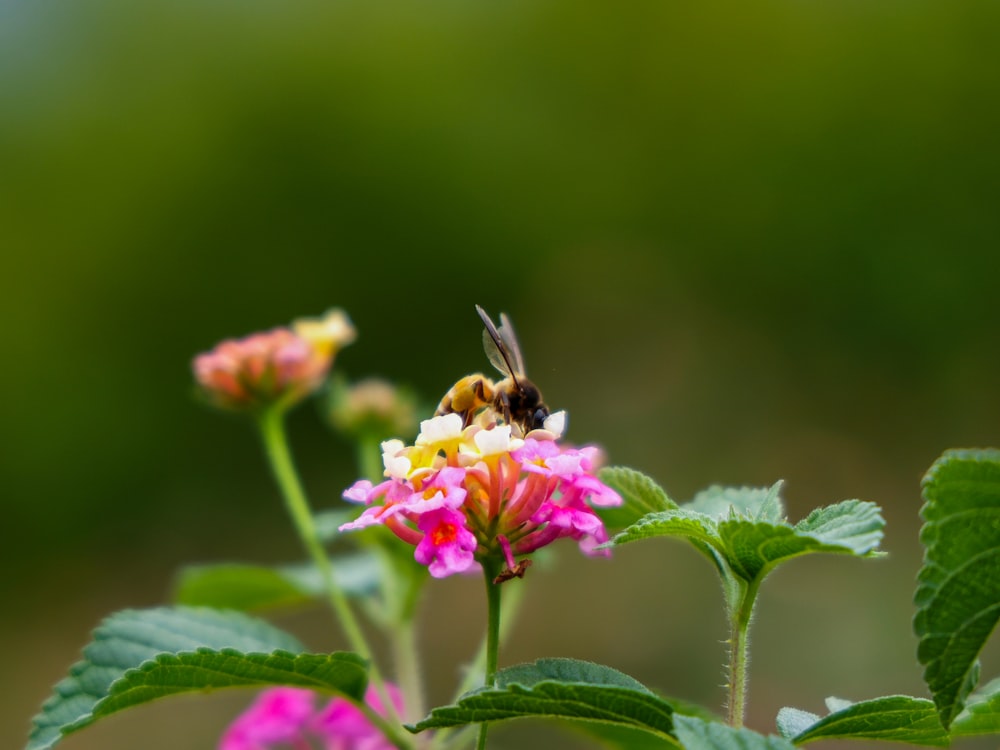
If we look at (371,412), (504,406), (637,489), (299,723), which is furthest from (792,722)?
(371,412)

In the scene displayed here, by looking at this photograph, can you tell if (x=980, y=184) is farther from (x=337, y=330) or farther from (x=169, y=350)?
(x=337, y=330)

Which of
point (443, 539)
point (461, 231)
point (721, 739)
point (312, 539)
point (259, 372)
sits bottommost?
point (721, 739)

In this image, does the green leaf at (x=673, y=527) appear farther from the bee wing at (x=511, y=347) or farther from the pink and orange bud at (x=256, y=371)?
the pink and orange bud at (x=256, y=371)

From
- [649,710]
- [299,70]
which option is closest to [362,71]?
[299,70]

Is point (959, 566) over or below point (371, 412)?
below

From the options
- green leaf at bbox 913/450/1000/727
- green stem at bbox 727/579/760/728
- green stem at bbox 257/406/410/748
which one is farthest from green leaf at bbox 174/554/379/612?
green leaf at bbox 913/450/1000/727

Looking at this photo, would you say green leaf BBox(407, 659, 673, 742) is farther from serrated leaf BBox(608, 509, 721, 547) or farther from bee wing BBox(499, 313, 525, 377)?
bee wing BBox(499, 313, 525, 377)

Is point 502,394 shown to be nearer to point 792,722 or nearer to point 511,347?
point 511,347
